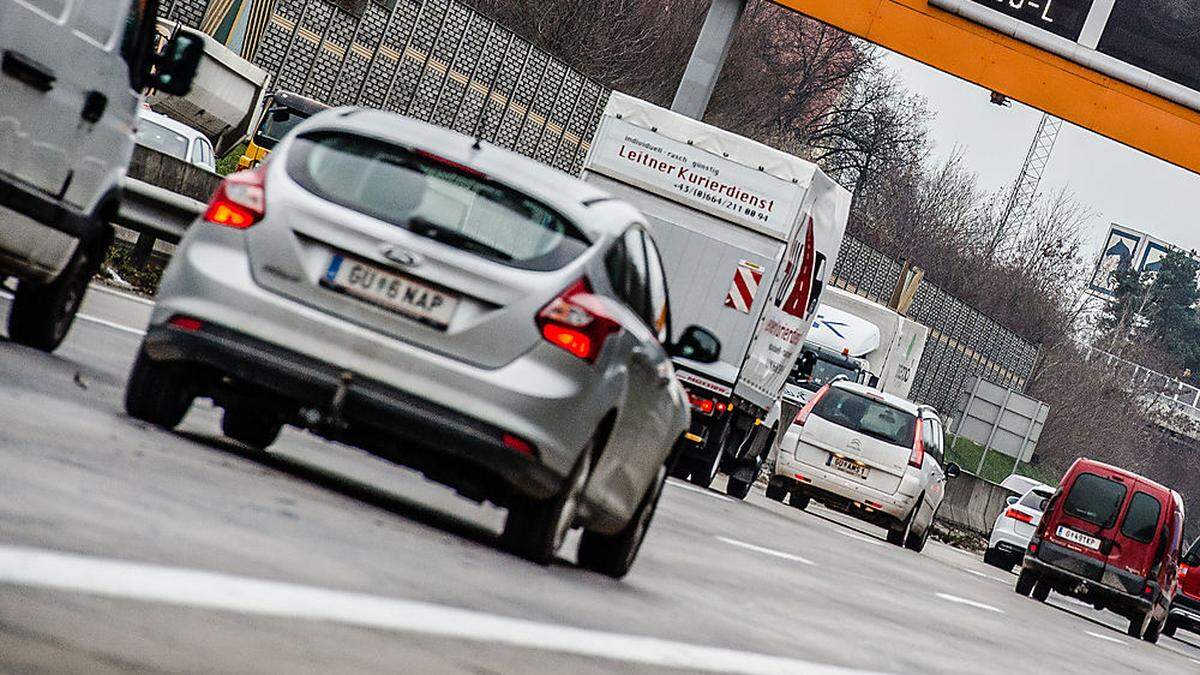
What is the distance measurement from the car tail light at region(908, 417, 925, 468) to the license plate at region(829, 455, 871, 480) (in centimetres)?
71

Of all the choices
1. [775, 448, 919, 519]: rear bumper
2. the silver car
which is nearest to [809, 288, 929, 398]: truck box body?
[775, 448, 919, 519]: rear bumper

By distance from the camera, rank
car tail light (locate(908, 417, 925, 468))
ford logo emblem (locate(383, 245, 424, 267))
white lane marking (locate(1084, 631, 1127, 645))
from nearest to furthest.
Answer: ford logo emblem (locate(383, 245, 424, 267))
white lane marking (locate(1084, 631, 1127, 645))
car tail light (locate(908, 417, 925, 468))

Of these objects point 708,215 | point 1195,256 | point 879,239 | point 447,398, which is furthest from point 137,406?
point 1195,256

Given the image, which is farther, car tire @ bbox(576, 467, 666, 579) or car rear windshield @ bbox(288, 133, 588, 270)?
car tire @ bbox(576, 467, 666, 579)

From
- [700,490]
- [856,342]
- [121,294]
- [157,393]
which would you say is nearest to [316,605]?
[157,393]

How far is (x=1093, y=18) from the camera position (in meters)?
26.2

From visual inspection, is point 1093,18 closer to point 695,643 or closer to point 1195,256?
point 695,643

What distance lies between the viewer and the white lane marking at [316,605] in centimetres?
593

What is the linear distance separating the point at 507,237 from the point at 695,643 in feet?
5.72

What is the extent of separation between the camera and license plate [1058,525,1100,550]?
2755 centimetres

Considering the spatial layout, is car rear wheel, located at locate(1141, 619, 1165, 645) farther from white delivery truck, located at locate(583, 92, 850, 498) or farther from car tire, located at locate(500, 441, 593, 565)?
car tire, located at locate(500, 441, 593, 565)

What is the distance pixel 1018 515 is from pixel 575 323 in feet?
93.7

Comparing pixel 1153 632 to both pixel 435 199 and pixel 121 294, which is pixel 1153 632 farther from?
pixel 435 199

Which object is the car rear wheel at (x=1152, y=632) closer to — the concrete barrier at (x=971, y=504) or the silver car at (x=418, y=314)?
the concrete barrier at (x=971, y=504)
